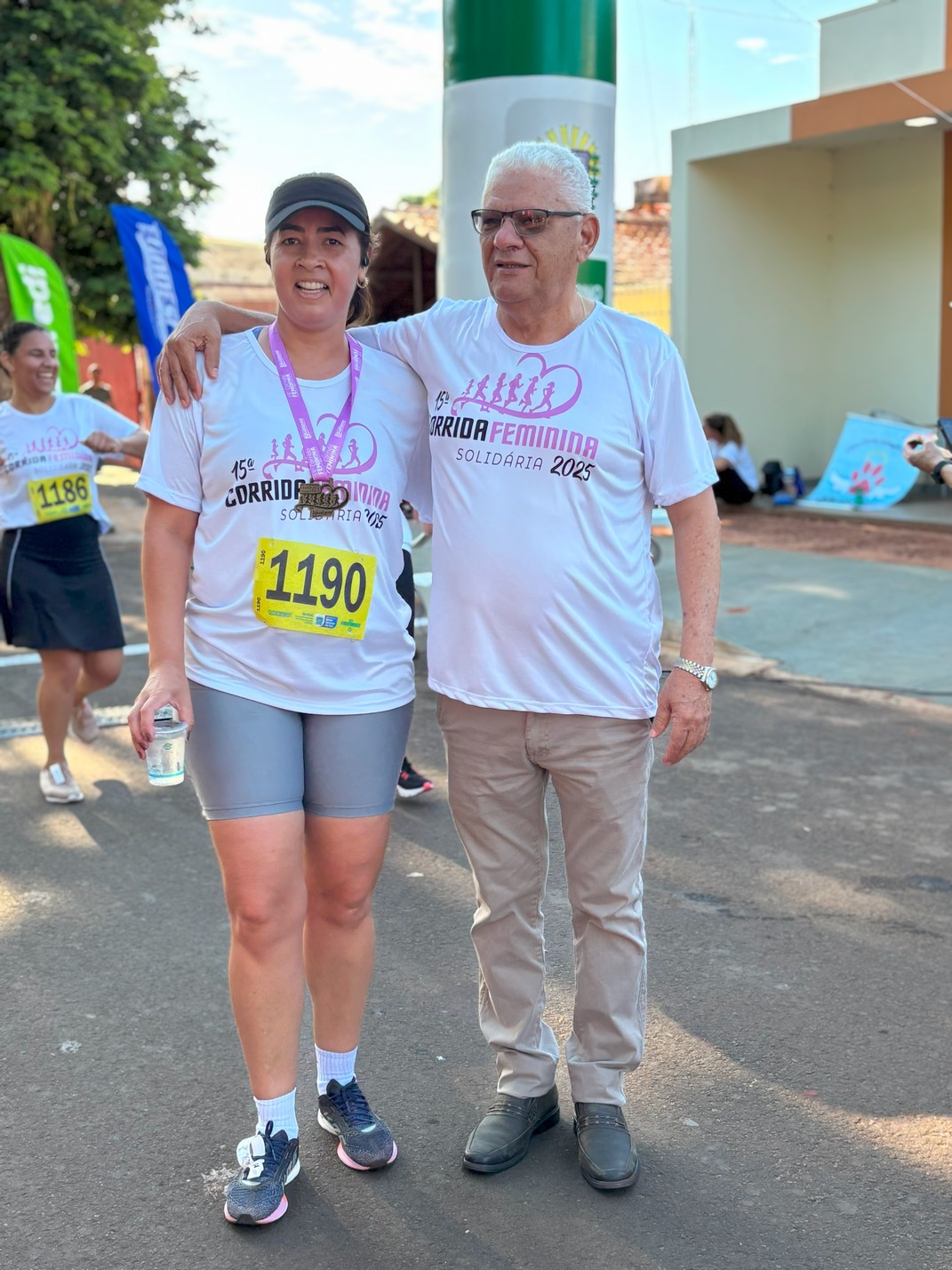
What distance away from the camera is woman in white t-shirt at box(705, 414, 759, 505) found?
14.5m

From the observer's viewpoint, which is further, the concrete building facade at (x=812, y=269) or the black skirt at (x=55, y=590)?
the concrete building facade at (x=812, y=269)

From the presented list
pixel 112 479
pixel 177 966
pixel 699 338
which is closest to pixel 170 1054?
pixel 177 966

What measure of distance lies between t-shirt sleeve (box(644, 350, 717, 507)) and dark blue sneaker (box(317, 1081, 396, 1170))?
1.51 meters

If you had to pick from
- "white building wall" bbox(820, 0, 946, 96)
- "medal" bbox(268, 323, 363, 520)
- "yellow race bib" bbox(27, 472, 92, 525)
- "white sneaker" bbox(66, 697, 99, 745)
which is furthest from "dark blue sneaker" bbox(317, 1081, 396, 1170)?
"white building wall" bbox(820, 0, 946, 96)

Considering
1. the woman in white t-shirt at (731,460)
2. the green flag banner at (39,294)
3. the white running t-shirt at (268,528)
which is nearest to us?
the white running t-shirt at (268,528)

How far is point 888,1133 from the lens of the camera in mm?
3094

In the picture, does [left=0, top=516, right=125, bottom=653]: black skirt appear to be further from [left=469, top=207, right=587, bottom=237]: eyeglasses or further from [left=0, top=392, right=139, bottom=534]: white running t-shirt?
[left=469, top=207, right=587, bottom=237]: eyeglasses

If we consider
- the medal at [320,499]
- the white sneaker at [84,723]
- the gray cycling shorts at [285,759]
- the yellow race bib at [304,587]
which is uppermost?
the medal at [320,499]

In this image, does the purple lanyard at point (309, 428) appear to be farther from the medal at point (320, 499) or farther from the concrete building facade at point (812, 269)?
the concrete building facade at point (812, 269)

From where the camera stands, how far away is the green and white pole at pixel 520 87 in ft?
25.1

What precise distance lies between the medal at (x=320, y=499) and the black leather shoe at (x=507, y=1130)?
1407 millimetres

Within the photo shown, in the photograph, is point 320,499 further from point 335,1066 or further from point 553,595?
point 335,1066

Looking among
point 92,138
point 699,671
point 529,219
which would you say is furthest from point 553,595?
point 92,138

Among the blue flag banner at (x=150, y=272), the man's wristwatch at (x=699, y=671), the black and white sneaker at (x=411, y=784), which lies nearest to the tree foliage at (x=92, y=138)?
the blue flag banner at (x=150, y=272)
